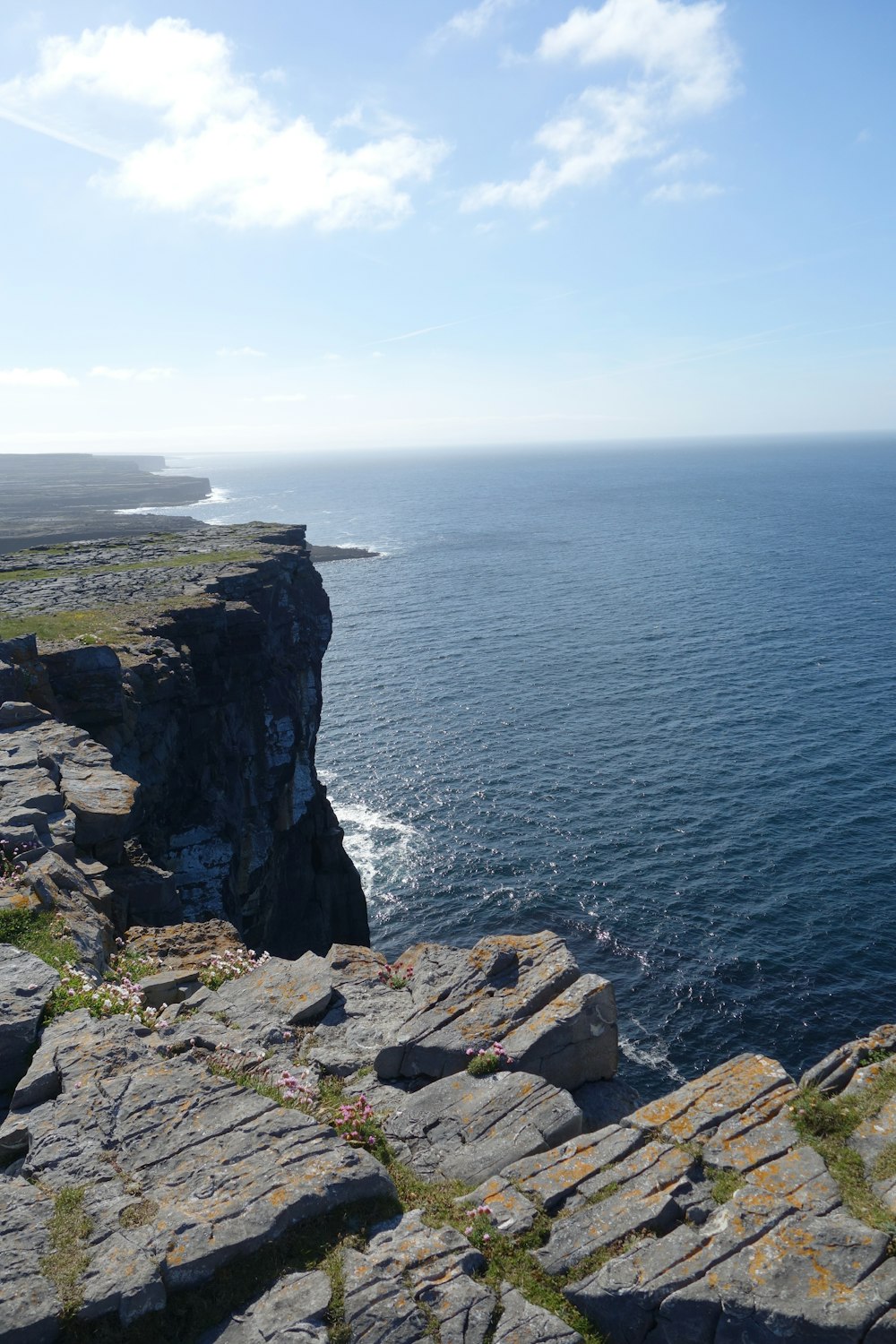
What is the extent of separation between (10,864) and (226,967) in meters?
5.69

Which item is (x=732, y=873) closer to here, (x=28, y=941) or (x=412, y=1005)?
(x=412, y=1005)

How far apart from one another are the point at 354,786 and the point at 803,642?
5697 centimetres

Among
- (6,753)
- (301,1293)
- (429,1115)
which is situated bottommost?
(429,1115)

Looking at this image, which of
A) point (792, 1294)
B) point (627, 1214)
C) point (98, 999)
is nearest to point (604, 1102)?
point (627, 1214)

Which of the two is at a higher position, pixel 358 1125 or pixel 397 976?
pixel 358 1125

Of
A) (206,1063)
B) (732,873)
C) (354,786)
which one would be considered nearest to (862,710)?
(732,873)

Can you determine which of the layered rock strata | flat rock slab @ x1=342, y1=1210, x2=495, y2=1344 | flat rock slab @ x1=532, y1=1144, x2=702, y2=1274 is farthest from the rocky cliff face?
flat rock slab @ x1=532, y1=1144, x2=702, y2=1274

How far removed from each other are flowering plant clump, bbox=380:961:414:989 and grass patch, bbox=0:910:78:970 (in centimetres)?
710

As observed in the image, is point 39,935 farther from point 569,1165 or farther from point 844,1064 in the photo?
point 844,1064

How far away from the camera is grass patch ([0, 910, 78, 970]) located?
16.4m

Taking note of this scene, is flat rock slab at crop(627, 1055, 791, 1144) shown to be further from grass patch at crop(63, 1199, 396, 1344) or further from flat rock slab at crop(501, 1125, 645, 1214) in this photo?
grass patch at crop(63, 1199, 396, 1344)

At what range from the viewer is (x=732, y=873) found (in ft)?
175

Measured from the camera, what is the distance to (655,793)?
63344 millimetres

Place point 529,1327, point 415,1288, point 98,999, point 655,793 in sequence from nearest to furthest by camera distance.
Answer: point 529,1327, point 415,1288, point 98,999, point 655,793
